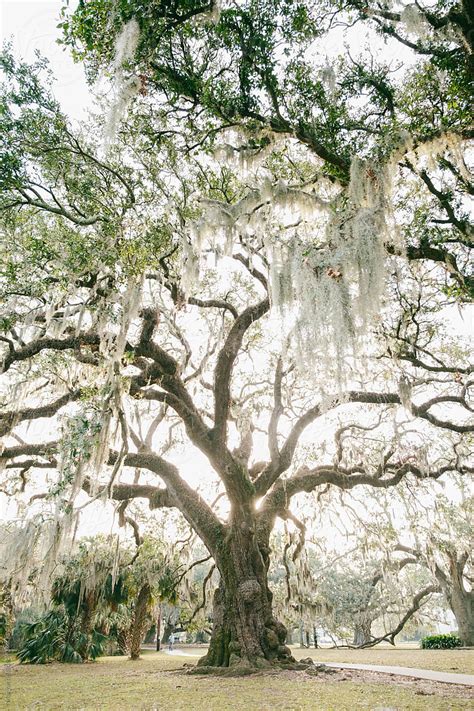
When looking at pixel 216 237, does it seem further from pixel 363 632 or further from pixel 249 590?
pixel 363 632

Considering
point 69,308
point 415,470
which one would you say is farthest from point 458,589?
point 69,308

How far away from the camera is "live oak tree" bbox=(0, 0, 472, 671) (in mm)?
4922

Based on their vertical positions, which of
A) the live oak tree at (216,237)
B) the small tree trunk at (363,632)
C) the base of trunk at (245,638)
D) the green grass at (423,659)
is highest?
the live oak tree at (216,237)

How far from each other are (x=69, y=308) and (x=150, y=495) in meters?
4.14

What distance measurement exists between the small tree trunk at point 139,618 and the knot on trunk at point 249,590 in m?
6.68

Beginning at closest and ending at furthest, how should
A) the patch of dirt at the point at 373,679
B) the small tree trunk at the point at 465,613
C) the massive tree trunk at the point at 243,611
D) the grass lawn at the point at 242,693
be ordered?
the grass lawn at the point at 242,693
the patch of dirt at the point at 373,679
the massive tree trunk at the point at 243,611
the small tree trunk at the point at 465,613

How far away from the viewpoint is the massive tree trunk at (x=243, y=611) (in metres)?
7.03

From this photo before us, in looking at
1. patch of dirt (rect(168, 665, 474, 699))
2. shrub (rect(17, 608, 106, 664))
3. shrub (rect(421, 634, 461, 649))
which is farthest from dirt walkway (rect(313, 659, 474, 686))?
shrub (rect(421, 634, 461, 649))

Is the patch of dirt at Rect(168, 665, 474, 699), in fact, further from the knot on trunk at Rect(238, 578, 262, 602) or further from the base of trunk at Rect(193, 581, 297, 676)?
the knot on trunk at Rect(238, 578, 262, 602)

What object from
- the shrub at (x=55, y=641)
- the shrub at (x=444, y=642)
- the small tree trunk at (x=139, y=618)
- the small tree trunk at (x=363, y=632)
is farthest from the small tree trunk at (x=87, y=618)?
the small tree trunk at (x=363, y=632)

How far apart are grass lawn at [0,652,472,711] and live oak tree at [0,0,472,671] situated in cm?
107

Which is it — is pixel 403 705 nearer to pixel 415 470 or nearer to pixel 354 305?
pixel 354 305

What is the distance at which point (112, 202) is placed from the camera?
6684 millimetres

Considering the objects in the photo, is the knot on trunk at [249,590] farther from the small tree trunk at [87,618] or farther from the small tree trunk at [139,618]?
the small tree trunk at [139,618]
